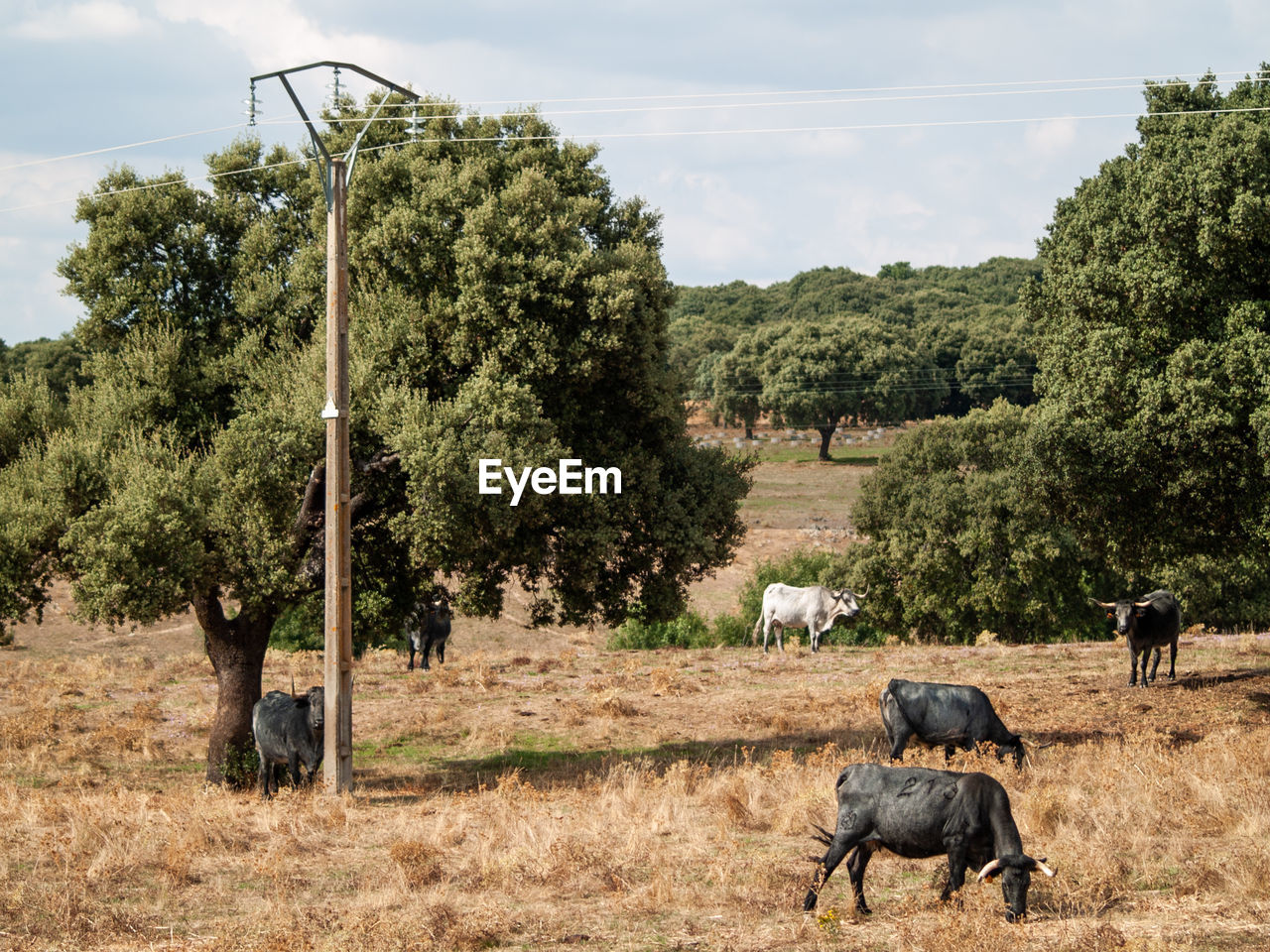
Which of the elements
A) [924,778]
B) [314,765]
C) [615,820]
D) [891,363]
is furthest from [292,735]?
[891,363]

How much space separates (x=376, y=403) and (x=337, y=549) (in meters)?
2.97

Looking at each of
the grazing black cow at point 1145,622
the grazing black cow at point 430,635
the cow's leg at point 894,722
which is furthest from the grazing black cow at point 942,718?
the grazing black cow at point 430,635

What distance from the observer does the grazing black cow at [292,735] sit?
18.8 m

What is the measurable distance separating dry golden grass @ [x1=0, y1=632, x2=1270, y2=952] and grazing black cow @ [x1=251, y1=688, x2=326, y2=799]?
2.98 feet

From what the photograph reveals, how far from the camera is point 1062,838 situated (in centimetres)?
1293

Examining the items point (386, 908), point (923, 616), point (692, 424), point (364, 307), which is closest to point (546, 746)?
point (364, 307)

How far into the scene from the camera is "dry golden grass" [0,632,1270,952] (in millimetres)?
10367

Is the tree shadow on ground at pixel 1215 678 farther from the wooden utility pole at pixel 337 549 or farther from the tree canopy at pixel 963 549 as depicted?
the tree canopy at pixel 963 549

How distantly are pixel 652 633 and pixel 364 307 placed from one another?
112 feet

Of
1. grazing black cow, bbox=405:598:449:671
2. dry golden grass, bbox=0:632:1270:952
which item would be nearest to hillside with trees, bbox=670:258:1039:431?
grazing black cow, bbox=405:598:449:671

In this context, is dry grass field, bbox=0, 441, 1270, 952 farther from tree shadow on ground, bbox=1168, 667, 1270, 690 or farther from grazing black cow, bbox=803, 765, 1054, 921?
grazing black cow, bbox=803, 765, 1054, 921

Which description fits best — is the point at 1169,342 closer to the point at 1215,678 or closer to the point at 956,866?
the point at 1215,678

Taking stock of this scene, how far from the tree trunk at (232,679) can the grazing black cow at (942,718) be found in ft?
37.8

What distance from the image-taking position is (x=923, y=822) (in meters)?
10.9
